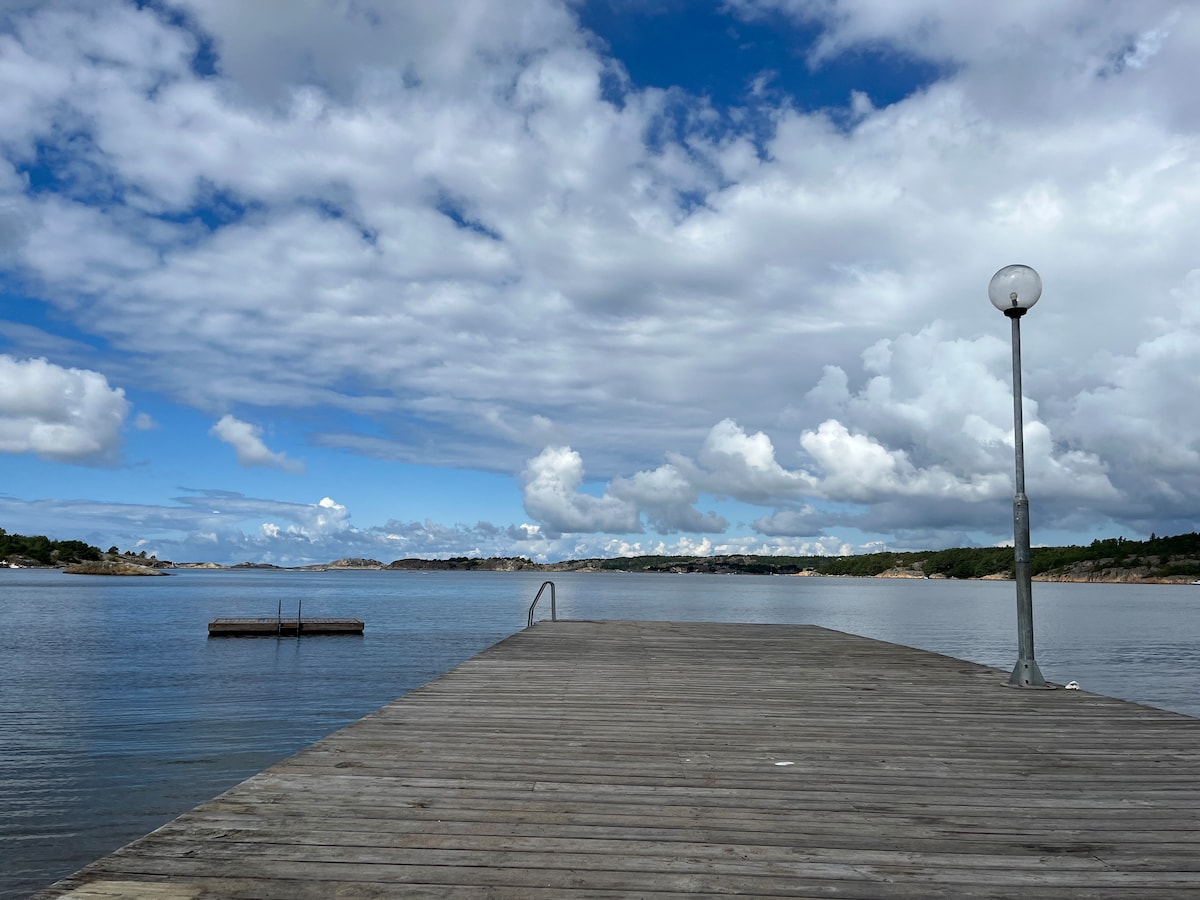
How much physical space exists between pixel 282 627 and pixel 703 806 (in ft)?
152

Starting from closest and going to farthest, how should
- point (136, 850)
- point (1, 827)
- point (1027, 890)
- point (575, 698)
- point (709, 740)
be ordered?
1. point (1027, 890)
2. point (136, 850)
3. point (709, 740)
4. point (575, 698)
5. point (1, 827)

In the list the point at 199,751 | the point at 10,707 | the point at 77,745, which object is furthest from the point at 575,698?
the point at 10,707

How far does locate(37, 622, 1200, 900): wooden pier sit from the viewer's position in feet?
13.2

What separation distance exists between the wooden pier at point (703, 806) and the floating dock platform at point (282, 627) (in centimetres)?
4038

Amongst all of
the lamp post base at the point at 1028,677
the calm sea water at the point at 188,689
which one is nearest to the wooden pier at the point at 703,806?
the lamp post base at the point at 1028,677

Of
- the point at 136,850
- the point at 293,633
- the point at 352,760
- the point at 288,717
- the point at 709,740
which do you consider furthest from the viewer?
the point at 293,633

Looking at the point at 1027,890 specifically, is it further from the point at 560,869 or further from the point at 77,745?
the point at 77,745

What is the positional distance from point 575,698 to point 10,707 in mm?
21259

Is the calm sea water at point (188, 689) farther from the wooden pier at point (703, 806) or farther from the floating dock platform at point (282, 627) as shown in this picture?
the wooden pier at point (703, 806)

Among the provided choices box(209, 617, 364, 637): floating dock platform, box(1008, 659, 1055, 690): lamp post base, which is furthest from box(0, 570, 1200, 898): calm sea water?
box(1008, 659, 1055, 690): lamp post base

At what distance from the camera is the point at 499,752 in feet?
21.9

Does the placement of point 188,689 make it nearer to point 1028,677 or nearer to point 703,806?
point 1028,677

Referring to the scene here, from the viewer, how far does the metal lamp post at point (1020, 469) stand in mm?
10562

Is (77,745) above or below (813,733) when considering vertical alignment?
below
